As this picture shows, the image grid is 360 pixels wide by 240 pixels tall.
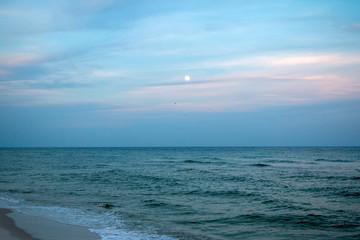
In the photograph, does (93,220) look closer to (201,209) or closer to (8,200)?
(201,209)

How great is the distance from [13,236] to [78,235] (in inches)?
73.9

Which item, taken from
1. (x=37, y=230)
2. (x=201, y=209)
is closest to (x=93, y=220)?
(x=37, y=230)

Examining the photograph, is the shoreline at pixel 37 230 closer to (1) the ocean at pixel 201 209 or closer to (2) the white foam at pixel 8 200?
(1) the ocean at pixel 201 209

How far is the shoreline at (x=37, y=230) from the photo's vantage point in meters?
9.08

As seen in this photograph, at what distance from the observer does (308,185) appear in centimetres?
2155

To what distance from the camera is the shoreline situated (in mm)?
9078

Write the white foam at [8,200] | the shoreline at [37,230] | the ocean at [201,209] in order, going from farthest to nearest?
1. the white foam at [8,200]
2. the ocean at [201,209]
3. the shoreline at [37,230]

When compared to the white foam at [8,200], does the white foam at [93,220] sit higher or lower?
higher

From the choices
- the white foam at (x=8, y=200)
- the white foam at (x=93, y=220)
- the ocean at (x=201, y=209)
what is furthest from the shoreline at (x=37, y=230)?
the white foam at (x=8, y=200)

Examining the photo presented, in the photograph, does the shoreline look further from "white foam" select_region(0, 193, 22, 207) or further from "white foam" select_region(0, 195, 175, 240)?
"white foam" select_region(0, 193, 22, 207)

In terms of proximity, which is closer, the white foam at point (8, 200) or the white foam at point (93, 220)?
the white foam at point (93, 220)

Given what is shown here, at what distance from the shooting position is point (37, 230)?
9875 millimetres

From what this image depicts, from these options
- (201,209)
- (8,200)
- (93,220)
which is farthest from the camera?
(8,200)

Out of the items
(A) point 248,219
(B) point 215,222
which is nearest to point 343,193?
(A) point 248,219
